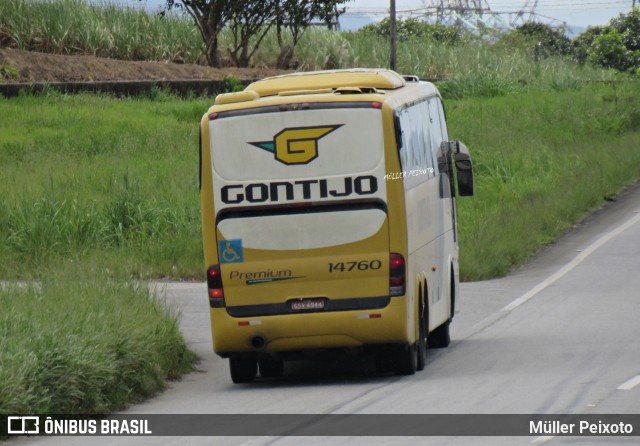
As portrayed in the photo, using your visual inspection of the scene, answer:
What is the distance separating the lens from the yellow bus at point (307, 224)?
1452cm

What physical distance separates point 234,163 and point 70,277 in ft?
13.5

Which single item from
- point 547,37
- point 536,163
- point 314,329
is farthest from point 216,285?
point 547,37

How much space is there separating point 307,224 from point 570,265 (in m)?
11.7

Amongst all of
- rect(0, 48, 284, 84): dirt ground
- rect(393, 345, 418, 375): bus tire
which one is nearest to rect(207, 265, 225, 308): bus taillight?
rect(393, 345, 418, 375): bus tire

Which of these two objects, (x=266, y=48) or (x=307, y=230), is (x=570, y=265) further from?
(x=266, y=48)

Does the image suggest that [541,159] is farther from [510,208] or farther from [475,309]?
[475,309]

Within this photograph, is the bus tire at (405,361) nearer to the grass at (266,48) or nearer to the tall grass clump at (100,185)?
the tall grass clump at (100,185)

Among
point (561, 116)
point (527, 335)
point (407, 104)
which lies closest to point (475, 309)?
point (527, 335)

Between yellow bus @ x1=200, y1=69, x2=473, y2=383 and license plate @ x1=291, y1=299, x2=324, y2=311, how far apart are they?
0.03 feet

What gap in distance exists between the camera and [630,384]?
13.2 meters

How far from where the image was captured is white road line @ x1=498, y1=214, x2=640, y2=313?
21575mm

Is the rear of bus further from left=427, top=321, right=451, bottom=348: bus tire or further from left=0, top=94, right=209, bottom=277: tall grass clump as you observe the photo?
left=0, top=94, right=209, bottom=277: tall grass clump

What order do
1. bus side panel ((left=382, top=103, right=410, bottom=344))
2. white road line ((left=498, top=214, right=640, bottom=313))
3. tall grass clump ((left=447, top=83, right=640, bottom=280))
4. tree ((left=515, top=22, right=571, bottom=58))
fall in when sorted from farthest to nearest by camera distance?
tree ((left=515, top=22, right=571, bottom=58))
tall grass clump ((left=447, top=83, right=640, bottom=280))
white road line ((left=498, top=214, right=640, bottom=313))
bus side panel ((left=382, top=103, right=410, bottom=344))

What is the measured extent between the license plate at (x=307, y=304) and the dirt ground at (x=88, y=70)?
25941 mm
